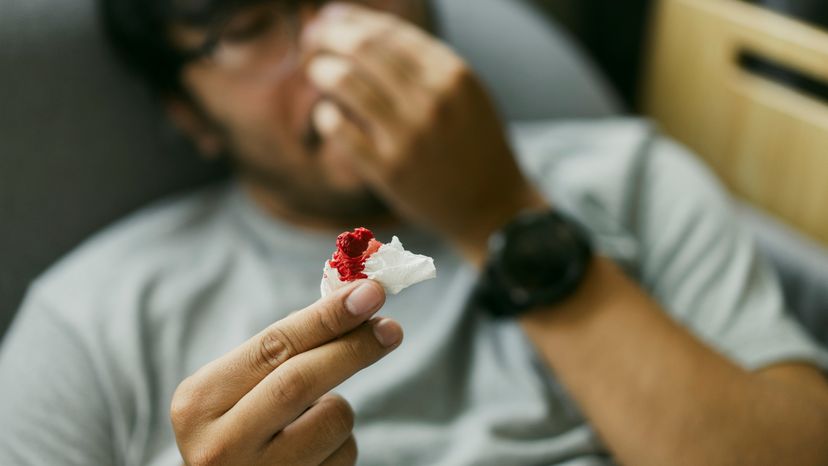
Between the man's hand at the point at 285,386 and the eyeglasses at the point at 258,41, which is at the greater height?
the eyeglasses at the point at 258,41

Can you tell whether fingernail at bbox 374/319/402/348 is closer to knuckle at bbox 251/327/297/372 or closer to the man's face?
knuckle at bbox 251/327/297/372

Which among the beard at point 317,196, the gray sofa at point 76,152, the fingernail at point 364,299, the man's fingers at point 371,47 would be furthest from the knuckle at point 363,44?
the fingernail at point 364,299

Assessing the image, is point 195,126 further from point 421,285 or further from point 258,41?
point 421,285

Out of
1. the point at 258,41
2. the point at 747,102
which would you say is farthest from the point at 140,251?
the point at 747,102

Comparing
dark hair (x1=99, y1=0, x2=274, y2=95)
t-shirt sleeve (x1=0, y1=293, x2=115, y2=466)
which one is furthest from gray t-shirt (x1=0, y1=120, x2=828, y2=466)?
dark hair (x1=99, y1=0, x2=274, y2=95)

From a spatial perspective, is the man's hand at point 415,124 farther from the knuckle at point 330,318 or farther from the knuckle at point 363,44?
the knuckle at point 330,318

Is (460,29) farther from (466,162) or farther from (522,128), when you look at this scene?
(466,162)
